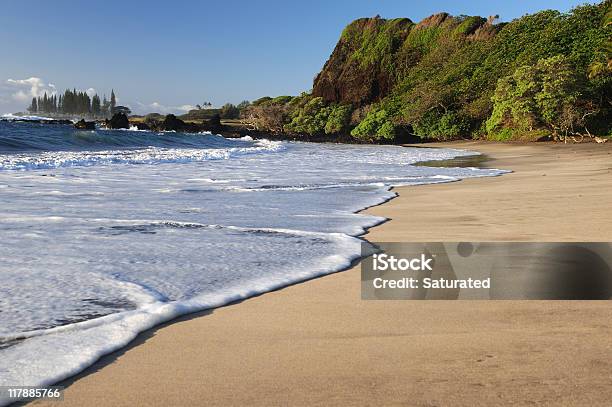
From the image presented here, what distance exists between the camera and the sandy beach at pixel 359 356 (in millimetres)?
1956

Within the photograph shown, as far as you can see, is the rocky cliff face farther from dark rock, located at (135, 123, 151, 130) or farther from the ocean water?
the ocean water

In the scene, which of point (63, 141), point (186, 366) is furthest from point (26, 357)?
point (63, 141)

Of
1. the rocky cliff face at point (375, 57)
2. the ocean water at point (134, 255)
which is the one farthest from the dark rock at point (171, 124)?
the ocean water at point (134, 255)

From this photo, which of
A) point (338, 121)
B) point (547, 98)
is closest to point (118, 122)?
point (338, 121)

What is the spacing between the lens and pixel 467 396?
6.28ft

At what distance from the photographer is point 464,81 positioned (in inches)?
1978

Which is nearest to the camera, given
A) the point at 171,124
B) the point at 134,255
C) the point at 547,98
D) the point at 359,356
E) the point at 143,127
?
the point at 359,356

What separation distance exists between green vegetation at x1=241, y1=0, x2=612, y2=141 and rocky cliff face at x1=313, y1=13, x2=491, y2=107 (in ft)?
0.46

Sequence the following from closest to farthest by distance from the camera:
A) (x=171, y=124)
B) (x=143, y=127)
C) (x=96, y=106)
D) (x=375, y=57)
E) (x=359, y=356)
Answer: (x=359, y=356) → (x=143, y=127) → (x=171, y=124) → (x=375, y=57) → (x=96, y=106)

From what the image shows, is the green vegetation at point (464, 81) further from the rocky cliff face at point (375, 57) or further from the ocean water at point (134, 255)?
the ocean water at point (134, 255)

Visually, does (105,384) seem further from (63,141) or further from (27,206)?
(63,141)

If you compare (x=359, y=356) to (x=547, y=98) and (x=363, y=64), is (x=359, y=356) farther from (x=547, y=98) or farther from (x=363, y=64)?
(x=363, y=64)

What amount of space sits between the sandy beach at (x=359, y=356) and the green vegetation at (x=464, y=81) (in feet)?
104

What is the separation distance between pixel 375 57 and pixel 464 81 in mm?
30160
